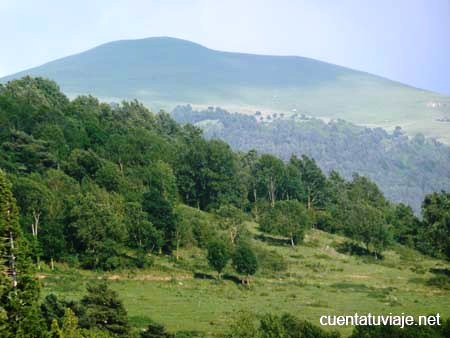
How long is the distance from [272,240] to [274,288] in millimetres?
21446

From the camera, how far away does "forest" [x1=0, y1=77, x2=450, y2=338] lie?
45.2m

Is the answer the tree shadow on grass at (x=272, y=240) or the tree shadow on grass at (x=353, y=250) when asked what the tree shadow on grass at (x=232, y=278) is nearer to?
the tree shadow on grass at (x=272, y=240)

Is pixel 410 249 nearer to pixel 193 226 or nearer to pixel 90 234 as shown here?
pixel 193 226

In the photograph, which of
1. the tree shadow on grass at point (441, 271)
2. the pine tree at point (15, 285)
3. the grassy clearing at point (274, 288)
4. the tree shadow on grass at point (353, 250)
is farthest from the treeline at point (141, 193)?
the pine tree at point (15, 285)

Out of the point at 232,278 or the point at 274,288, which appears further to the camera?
the point at 232,278

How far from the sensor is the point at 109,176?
297 ft

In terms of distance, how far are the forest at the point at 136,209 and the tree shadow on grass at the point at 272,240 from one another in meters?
0.67

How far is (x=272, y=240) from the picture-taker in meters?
96.7

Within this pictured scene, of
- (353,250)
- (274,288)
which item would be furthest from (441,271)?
(274,288)

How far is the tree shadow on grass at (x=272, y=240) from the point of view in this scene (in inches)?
3752

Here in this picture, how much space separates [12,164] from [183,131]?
190ft

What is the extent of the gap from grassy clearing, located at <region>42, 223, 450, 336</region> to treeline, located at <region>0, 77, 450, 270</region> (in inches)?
121

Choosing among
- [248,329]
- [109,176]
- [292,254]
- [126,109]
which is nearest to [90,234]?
[109,176]

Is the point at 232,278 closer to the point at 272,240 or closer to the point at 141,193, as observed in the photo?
the point at 141,193
